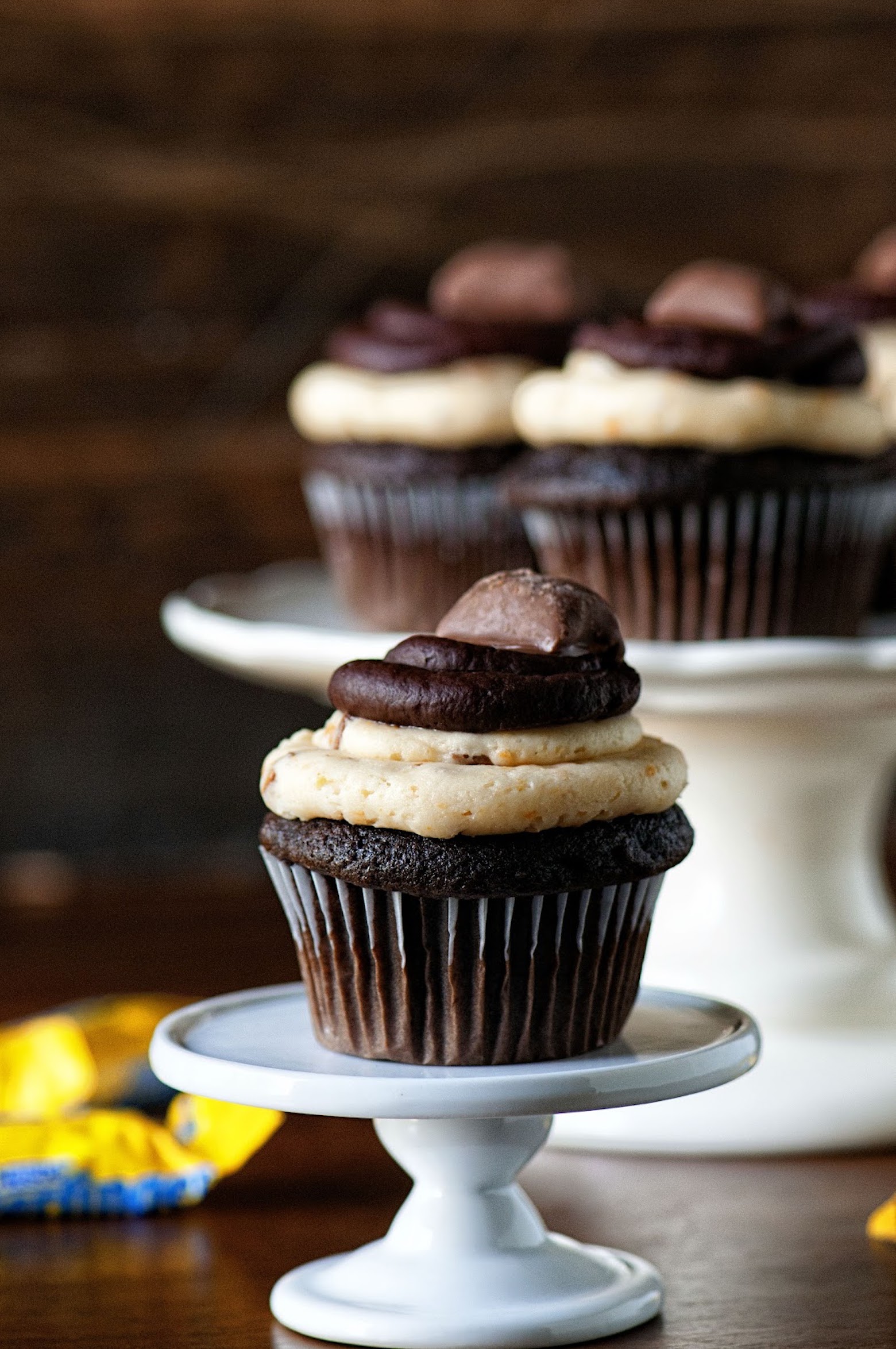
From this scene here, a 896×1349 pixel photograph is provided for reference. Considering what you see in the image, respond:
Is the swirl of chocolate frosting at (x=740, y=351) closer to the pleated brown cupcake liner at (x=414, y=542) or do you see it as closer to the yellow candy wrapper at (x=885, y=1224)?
the pleated brown cupcake liner at (x=414, y=542)

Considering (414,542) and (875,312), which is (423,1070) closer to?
(414,542)

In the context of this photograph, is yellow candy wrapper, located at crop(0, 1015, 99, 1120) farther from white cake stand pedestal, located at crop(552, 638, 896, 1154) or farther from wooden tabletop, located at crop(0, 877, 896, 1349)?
white cake stand pedestal, located at crop(552, 638, 896, 1154)

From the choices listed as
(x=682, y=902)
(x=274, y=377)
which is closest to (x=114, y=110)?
(x=274, y=377)

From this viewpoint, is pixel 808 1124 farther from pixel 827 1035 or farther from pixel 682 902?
pixel 682 902

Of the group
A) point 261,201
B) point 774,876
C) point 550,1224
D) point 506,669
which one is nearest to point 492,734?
point 506,669

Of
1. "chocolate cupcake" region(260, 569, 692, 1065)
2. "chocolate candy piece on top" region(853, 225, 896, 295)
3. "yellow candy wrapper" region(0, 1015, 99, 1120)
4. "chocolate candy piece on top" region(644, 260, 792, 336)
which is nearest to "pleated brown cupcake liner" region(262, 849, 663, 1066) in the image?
"chocolate cupcake" region(260, 569, 692, 1065)

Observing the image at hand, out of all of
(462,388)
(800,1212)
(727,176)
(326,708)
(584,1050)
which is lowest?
(800,1212)
